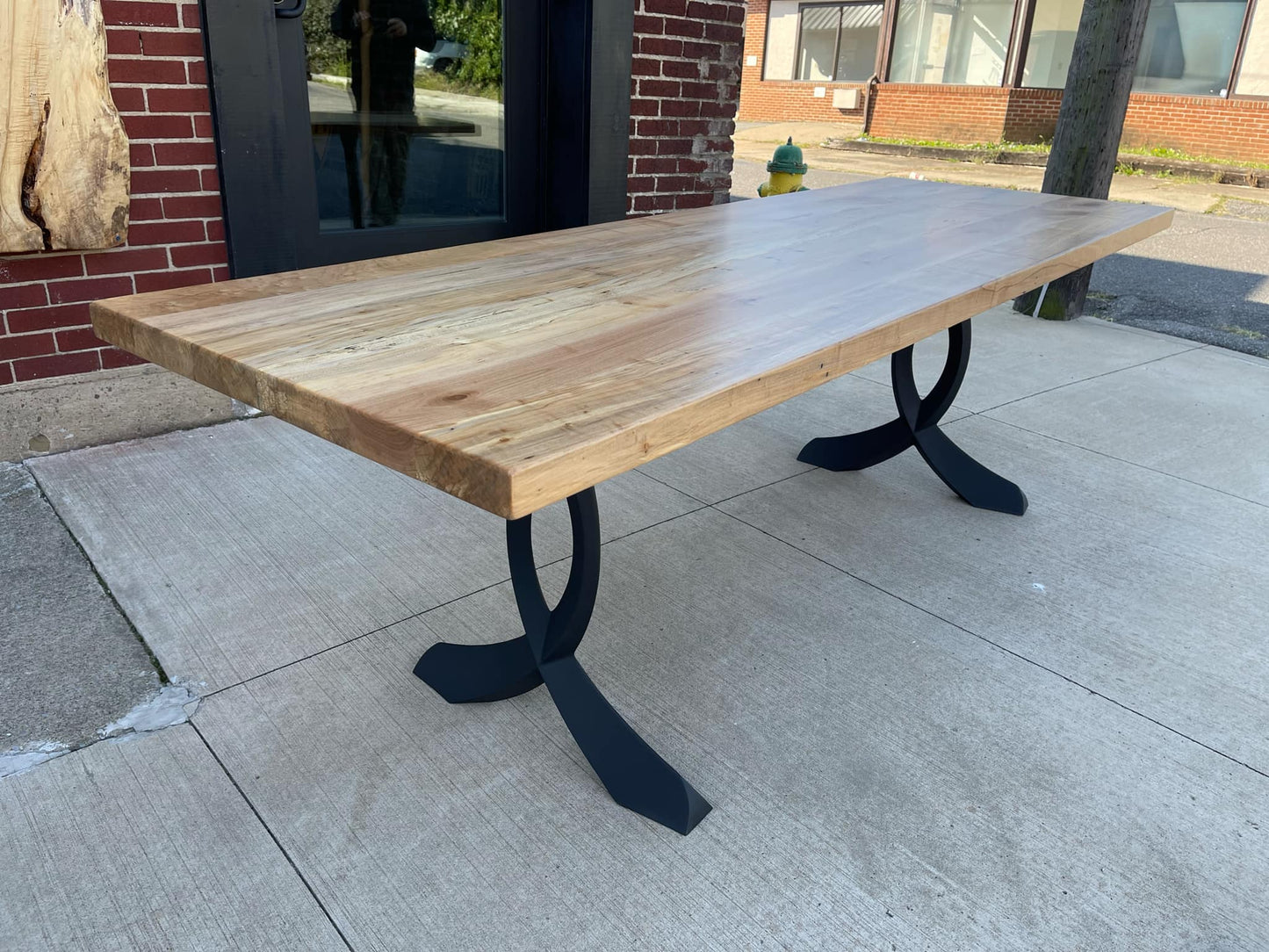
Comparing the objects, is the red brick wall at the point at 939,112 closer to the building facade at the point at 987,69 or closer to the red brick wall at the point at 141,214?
the building facade at the point at 987,69

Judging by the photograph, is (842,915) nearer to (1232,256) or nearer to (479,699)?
(479,699)

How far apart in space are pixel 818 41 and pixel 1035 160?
617 centimetres

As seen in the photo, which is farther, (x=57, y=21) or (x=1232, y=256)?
(x=1232, y=256)

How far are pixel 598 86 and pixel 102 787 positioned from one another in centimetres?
314

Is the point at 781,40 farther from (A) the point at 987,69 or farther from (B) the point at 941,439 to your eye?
(B) the point at 941,439

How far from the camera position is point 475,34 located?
12.4 feet

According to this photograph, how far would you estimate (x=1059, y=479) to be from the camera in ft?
10.7

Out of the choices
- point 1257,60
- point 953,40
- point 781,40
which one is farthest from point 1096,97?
point 781,40

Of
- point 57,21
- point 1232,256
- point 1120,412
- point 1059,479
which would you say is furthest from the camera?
point 1232,256

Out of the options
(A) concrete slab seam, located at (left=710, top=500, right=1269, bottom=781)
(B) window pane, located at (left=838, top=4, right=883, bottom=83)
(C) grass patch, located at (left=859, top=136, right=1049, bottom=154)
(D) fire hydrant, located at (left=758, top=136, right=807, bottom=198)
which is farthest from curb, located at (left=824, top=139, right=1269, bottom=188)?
(A) concrete slab seam, located at (left=710, top=500, right=1269, bottom=781)

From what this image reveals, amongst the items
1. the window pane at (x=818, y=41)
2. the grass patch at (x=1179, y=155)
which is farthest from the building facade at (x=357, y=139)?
the window pane at (x=818, y=41)

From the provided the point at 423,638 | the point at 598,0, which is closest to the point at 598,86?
the point at 598,0

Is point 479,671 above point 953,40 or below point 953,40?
below

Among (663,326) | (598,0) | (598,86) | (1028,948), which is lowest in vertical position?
(1028,948)
